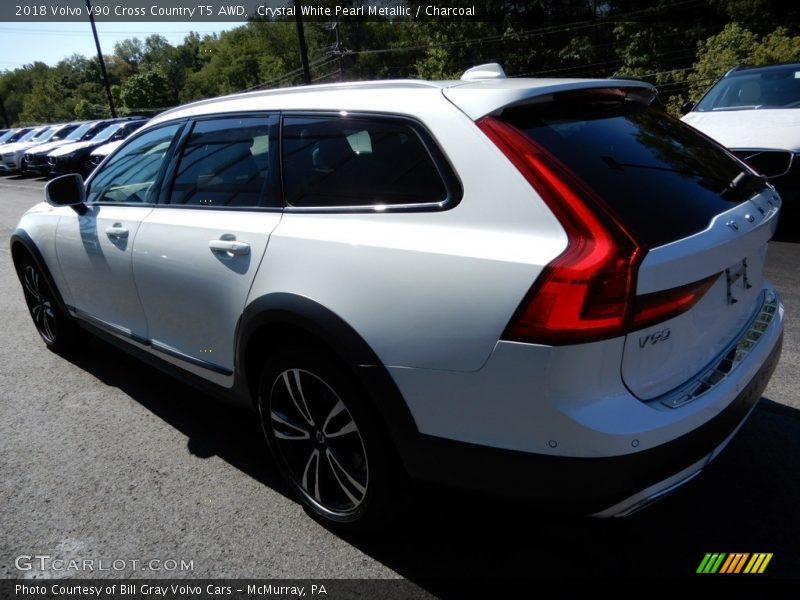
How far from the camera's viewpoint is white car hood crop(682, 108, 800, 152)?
6.08 m

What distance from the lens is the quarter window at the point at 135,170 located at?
11.0 feet

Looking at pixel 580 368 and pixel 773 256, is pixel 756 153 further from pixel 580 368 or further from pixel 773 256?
pixel 580 368

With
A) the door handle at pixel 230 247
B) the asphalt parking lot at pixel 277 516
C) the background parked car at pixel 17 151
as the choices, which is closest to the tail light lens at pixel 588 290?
the asphalt parking lot at pixel 277 516

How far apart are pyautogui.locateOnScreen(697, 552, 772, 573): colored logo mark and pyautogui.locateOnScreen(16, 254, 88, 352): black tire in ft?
13.4

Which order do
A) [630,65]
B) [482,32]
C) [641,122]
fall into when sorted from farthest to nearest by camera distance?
[482,32]
[630,65]
[641,122]

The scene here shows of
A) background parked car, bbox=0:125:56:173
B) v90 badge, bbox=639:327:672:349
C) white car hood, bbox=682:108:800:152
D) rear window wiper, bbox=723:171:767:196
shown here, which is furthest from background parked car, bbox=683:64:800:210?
background parked car, bbox=0:125:56:173

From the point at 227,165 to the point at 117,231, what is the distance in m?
0.87

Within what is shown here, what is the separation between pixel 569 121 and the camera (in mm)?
2156

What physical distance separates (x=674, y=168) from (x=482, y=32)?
65714 millimetres

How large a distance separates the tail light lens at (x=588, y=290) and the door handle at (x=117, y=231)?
7.82 ft

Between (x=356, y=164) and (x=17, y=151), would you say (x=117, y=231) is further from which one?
(x=17, y=151)

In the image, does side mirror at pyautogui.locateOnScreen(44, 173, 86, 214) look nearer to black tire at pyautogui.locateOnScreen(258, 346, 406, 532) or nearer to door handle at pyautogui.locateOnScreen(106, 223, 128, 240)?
door handle at pyautogui.locateOnScreen(106, 223, 128, 240)

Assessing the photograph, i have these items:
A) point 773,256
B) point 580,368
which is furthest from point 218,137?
point 773,256

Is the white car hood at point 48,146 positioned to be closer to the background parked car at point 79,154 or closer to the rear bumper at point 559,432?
the background parked car at point 79,154
